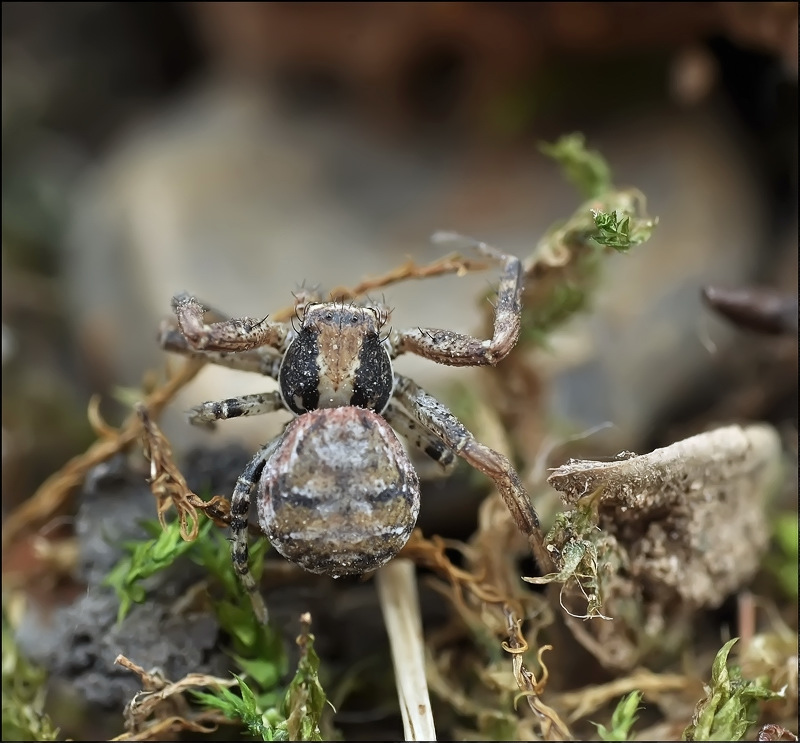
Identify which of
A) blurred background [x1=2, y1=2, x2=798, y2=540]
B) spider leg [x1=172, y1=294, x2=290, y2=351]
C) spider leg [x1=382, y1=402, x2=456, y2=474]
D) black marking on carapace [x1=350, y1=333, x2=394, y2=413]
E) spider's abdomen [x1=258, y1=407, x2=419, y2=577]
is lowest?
spider's abdomen [x1=258, y1=407, x2=419, y2=577]

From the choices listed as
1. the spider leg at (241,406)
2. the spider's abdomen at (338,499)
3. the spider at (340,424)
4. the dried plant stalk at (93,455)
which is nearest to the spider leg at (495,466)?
the spider at (340,424)

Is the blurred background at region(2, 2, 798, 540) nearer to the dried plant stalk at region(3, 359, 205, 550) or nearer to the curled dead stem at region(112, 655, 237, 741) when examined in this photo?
the dried plant stalk at region(3, 359, 205, 550)

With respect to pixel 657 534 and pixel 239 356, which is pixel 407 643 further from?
pixel 239 356

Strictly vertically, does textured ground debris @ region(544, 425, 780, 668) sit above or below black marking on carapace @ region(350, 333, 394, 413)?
below

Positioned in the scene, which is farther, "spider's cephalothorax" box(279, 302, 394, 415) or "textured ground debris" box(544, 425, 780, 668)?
"spider's cephalothorax" box(279, 302, 394, 415)

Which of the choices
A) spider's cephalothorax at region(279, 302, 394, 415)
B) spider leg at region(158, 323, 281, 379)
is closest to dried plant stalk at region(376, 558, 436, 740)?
spider's cephalothorax at region(279, 302, 394, 415)

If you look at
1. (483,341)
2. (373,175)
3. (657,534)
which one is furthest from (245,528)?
(373,175)

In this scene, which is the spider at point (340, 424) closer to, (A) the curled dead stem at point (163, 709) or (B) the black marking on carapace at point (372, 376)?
(B) the black marking on carapace at point (372, 376)
